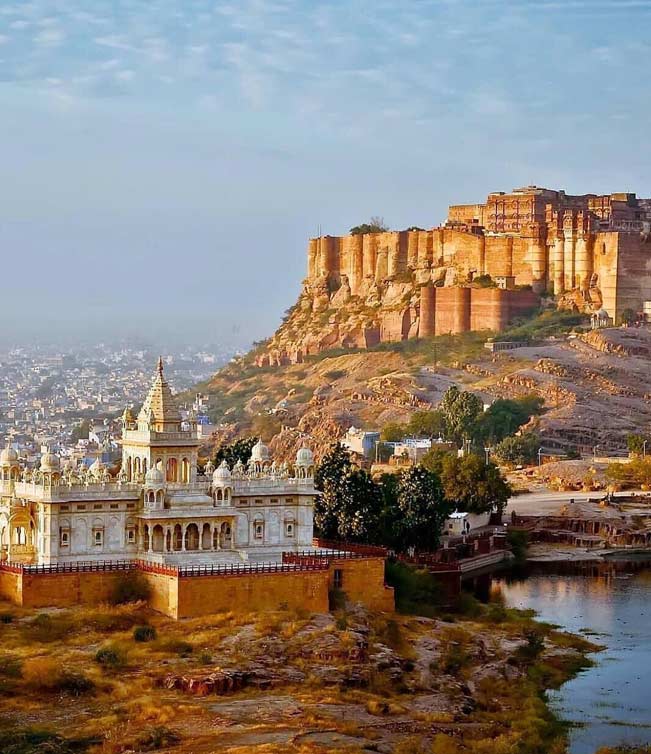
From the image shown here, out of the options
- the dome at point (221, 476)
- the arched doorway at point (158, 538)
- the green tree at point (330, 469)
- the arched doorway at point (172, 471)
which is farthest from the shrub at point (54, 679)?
the green tree at point (330, 469)

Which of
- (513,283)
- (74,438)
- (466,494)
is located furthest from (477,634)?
(74,438)

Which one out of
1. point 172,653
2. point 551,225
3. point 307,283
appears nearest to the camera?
point 172,653

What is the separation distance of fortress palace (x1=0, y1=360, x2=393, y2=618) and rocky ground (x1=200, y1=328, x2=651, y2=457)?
139 feet

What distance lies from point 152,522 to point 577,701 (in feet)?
35.4

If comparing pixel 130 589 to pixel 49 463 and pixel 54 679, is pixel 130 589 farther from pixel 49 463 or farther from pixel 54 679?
pixel 54 679

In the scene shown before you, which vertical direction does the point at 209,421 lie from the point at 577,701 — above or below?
above

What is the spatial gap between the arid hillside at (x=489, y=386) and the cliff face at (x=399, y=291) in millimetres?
1447

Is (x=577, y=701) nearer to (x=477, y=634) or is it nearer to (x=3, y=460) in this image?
(x=477, y=634)

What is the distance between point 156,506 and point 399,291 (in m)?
67.7

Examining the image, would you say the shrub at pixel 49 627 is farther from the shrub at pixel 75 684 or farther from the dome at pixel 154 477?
the dome at pixel 154 477

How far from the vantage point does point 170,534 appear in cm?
5156

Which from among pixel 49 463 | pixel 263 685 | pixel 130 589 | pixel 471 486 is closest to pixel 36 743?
pixel 263 685

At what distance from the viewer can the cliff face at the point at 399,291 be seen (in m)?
111

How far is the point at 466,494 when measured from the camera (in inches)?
2881
